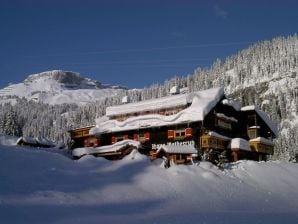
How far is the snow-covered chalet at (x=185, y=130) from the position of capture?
4997 cm

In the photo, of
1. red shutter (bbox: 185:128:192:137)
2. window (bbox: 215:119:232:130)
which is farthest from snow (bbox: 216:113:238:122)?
red shutter (bbox: 185:128:192:137)

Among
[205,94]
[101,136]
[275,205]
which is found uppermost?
[205,94]

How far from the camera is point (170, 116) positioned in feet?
171

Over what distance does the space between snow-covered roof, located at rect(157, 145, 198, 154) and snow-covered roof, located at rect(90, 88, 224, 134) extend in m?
3.10

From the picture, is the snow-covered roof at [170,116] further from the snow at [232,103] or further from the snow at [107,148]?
the snow at [107,148]

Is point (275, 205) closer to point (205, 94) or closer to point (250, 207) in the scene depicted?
point (250, 207)

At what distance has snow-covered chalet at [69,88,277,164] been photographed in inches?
1967

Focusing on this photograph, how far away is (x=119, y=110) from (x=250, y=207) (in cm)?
3017

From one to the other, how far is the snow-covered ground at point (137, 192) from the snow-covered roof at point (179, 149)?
3412 millimetres

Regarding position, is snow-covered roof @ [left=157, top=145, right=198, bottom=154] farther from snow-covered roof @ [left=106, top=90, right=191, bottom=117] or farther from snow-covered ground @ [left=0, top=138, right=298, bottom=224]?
snow-covered roof @ [left=106, top=90, right=191, bottom=117]

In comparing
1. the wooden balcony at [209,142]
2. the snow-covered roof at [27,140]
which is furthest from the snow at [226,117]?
the snow-covered roof at [27,140]

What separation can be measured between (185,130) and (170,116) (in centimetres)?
245

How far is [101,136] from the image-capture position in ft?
194

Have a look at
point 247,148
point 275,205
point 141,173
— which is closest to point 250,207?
point 275,205
